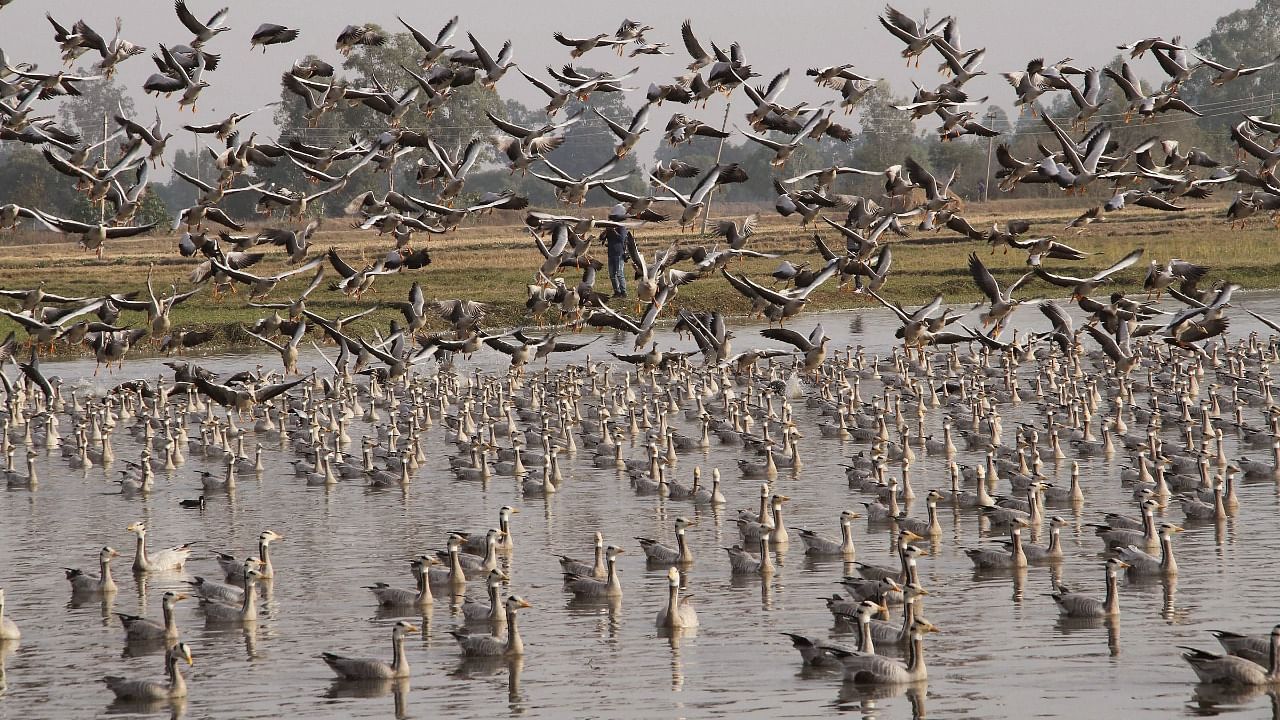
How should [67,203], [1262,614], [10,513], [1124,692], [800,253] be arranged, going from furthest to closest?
[67,203], [800,253], [10,513], [1262,614], [1124,692]

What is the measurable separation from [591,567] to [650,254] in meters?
46.0

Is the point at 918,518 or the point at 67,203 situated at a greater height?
the point at 67,203

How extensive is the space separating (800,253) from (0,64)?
164 feet

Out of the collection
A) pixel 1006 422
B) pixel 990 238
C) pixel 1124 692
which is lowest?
pixel 1124 692

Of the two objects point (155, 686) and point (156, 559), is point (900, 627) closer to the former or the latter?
point (155, 686)

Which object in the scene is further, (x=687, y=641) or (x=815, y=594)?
(x=815, y=594)

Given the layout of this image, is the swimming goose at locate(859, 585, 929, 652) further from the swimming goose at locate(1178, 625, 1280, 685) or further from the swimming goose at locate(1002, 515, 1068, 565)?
the swimming goose at locate(1002, 515, 1068, 565)

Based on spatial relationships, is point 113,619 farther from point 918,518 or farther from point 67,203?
point 67,203

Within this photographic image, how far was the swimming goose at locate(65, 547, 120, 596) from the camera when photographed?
2347 centimetres

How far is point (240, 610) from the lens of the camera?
851 inches

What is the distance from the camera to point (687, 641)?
19.8 m

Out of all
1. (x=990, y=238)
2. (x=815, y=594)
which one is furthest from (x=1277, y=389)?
(x=815, y=594)

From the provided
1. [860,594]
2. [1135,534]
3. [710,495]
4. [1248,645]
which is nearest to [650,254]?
[710,495]

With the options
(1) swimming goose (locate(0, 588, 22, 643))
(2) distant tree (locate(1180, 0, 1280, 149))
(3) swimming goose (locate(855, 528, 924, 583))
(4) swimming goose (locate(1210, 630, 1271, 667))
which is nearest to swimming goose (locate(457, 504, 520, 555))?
(3) swimming goose (locate(855, 528, 924, 583))
